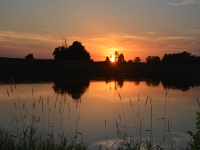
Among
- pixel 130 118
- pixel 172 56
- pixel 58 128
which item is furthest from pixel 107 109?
pixel 172 56

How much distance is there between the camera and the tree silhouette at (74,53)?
97.9 metres

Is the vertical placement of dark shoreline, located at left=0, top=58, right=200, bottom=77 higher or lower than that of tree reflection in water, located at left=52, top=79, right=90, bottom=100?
higher

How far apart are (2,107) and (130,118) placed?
823cm

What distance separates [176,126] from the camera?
12.7m

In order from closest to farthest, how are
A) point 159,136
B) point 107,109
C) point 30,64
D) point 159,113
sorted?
point 159,136
point 159,113
point 107,109
point 30,64

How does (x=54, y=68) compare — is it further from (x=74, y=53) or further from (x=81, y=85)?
(x=81, y=85)

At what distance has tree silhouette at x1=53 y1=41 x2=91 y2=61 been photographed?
97938 mm

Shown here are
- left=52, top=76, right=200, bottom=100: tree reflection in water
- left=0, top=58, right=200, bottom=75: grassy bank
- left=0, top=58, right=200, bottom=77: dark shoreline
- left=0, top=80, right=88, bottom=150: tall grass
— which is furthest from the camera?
left=0, top=58, right=200, bottom=75: grassy bank

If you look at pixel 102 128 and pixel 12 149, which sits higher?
pixel 12 149

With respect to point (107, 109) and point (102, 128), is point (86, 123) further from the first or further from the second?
point (107, 109)

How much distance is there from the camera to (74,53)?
97.9 m

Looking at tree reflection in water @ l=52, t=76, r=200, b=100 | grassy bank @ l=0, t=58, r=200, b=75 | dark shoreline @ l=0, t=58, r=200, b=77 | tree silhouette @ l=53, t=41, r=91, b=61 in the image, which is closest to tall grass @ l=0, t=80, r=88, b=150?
tree reflection in water @ l=52, t=76, r=200, b=100

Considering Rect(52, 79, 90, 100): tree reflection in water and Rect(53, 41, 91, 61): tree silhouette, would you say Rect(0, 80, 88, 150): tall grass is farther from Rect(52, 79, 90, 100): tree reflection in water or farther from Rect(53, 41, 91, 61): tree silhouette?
Rect(53, 41, 91, 61): tree silhouette

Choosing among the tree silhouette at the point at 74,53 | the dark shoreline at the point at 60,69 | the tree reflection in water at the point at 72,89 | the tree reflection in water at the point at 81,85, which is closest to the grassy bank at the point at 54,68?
the dark shoreline at the point at 60,69
